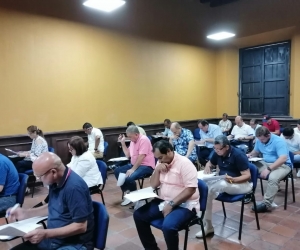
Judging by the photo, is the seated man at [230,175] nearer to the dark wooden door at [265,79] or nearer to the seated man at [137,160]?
the seated man at [137,160]

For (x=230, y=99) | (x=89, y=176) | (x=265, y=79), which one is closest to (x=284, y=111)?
(x=265, y=79)

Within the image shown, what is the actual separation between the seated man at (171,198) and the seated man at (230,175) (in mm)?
558

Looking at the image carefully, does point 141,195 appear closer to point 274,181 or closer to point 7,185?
point 7,185

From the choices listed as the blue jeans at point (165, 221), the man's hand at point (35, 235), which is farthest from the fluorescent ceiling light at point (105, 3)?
the man's hand at point (35, 235)

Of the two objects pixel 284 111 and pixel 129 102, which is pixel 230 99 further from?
pixel 129 102

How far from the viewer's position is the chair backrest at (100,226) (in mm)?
1802

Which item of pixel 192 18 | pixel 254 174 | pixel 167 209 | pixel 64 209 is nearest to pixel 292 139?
pixel 254 174

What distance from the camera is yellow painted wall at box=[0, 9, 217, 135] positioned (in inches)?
190

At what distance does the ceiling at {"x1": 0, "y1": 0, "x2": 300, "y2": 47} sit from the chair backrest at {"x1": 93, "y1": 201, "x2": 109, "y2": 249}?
4453 millimetres

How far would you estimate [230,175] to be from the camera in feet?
9.77

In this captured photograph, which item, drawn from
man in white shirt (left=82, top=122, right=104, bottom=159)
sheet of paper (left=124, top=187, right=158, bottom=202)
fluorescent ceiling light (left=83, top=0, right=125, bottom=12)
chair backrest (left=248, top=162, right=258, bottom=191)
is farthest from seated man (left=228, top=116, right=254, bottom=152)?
sheet of paper (left=124, top=187, right=158, bottom=202)

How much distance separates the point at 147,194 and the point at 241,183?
3.36 ft

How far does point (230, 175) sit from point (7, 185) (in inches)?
89.1

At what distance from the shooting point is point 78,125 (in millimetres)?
5602
